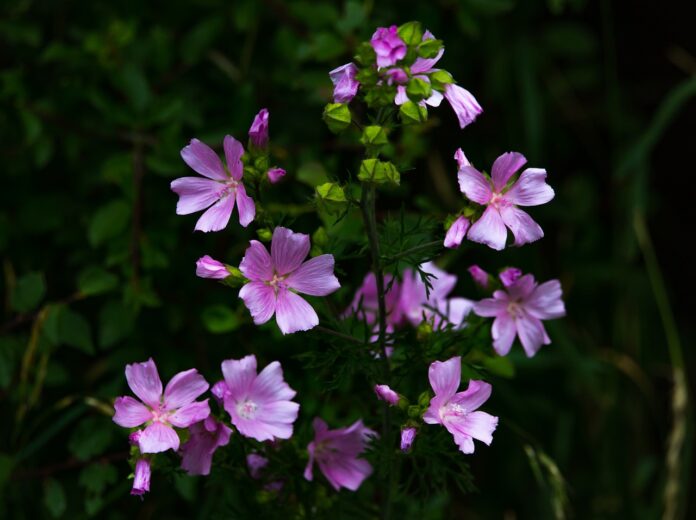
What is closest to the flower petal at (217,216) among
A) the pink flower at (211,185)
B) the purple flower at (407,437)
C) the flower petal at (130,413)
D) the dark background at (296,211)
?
the pink flower at (211,185)

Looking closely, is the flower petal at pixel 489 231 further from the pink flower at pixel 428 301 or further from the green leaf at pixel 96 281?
the green leaf at pixel 96 281

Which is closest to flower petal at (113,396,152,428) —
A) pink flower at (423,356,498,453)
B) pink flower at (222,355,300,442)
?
pink flower at (222,355,300,442)

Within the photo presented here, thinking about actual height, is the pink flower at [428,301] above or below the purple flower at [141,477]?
below

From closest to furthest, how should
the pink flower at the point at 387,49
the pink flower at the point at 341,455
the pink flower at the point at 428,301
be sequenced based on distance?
the pink flower at the point at 387,49 → the pink flower at the point at 341,455 → the pink flower at the point at 428,301

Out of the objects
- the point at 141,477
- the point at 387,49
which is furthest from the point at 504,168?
the point at 141,477

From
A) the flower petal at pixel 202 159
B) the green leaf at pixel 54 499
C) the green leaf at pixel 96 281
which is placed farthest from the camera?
the green leaf at pixel 96 281

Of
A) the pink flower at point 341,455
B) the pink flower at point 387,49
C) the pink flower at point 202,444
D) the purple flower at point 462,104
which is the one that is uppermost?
the pink flower at point 387,49

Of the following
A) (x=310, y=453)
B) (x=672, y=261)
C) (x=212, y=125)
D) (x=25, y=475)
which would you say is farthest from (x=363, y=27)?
(x=672, y=261)
